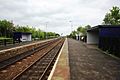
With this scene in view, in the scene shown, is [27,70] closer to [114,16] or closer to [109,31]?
[109,31]

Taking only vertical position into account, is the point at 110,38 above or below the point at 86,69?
above

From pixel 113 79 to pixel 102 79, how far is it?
613 millimetres

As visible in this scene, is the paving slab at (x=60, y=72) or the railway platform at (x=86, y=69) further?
the railway platform at (x=86, y=69)

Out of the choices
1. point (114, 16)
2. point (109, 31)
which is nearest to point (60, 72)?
point (109, 31)

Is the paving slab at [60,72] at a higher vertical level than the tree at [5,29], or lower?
lower

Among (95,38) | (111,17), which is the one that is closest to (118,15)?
(111,17)

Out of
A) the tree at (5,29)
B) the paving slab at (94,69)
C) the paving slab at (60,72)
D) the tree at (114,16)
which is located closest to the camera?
the paving slab at (60,72)

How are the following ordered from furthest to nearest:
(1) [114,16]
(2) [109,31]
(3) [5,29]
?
1. (3) [5,29]
2. (1) [114,16]
3. (2) [109,31]

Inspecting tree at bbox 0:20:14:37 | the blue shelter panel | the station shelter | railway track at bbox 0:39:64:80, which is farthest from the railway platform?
tree at bbox 0:20:14:37

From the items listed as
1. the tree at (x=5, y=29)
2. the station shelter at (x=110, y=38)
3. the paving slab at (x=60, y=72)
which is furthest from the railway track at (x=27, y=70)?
the tree at (x=5, y=29)

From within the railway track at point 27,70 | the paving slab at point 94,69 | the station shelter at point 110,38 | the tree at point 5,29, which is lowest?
the railway track at point 27,70

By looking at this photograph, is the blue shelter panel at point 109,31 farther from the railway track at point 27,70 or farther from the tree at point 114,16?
the tree at point 114,16

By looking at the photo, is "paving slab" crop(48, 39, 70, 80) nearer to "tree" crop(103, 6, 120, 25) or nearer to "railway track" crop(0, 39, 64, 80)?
"railway track" crop(0, 39, 64, 80)

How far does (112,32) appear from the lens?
31594 millimetres
